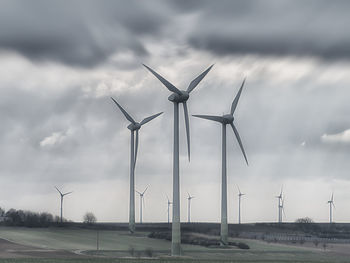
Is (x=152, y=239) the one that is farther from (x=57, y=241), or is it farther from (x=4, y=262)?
(x=4, y=262)

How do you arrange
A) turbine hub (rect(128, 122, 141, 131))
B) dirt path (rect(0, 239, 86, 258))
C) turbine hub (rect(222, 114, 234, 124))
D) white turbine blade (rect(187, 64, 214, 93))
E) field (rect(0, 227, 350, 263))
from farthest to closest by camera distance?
turbine hub (rect(128, 122, 141, 131))
turbine hub (rect(222, 114, 234, 124))
white turbine blade (rect(187, 64, 214, 93))
field (rect(0, 227, 350, 263))
dirt path (rect(0, 239, 86, 258))

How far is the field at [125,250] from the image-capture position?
10569 centimetres

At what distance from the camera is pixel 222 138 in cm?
13575

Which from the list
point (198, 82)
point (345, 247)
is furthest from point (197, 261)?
point (345, 247)

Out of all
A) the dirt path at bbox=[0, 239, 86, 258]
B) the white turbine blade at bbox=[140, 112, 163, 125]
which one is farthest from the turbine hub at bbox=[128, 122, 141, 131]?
the dirt path at bbox=[0, 239, 86, 258]

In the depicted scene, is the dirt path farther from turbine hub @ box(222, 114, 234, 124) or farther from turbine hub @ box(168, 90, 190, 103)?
turbine hub @ box(222, 114, 234, 124)

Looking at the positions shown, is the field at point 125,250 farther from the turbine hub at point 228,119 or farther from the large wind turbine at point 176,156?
the turbine hub at point 228,119

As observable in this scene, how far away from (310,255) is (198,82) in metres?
41.8

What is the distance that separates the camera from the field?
10569 centimetres

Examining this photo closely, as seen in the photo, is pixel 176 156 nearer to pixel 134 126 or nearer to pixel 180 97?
pixel 180 97

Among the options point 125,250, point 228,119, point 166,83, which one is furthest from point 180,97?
point 125,250

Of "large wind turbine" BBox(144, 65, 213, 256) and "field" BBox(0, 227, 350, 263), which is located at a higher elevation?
"large wind turbine" BBox(144, 65, 213, 256)

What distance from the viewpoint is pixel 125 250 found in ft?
420

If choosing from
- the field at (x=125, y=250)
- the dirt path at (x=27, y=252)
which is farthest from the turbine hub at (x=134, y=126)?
the dirt path at (x=27, y=252)
